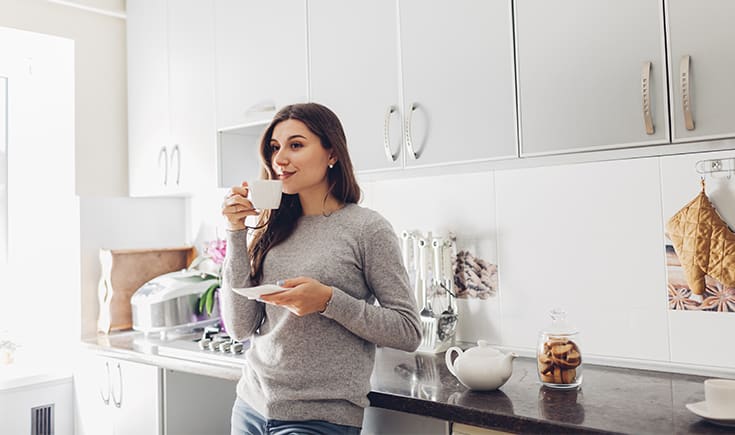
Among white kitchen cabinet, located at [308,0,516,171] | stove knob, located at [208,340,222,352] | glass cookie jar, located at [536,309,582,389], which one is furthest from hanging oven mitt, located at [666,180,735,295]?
stove knob, located at [208,340,222,352]

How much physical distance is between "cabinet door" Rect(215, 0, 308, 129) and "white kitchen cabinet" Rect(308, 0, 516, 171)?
8 centimetres

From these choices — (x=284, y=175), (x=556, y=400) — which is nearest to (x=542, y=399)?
(x=556, y=400)

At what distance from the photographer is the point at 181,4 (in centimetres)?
270

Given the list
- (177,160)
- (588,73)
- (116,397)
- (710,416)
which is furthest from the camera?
(177,160)

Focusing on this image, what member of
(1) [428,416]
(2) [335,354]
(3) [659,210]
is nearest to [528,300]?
(3) [659,210]

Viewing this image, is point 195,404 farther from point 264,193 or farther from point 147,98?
point 147,98

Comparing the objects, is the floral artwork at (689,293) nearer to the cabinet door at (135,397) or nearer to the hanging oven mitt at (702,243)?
the hanging oven mitt at (702,243)

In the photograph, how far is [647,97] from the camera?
1485 millimetres

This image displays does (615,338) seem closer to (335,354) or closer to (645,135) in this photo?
(645,135)

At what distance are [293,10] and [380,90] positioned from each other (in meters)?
0.51

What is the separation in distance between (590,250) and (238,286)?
1.04 metres

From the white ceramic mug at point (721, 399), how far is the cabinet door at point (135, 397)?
1.69 meters

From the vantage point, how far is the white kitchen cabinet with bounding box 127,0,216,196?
259 cm

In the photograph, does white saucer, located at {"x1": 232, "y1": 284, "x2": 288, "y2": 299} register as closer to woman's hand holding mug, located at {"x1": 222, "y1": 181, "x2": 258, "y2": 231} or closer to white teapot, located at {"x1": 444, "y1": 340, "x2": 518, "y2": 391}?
woman's hand holding mug, located at {"x1": 222, "y1": 181, "x2": 258, "y2": 231}
